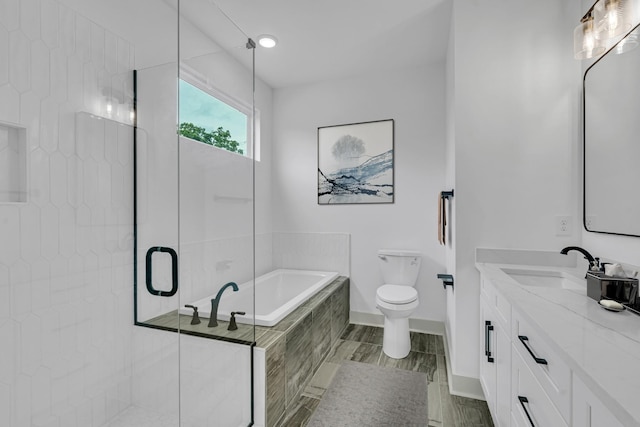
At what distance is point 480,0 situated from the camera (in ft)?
6.29

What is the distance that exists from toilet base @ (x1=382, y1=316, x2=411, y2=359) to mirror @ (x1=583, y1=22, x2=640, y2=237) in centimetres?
A: 147

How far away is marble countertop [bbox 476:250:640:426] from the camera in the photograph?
1.92 feet

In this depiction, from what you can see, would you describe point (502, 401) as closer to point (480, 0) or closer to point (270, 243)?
point (480, 0)

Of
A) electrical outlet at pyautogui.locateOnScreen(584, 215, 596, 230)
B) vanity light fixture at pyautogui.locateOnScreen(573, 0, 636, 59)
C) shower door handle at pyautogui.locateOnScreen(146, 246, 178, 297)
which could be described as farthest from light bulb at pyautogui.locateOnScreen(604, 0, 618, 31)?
shower door handle at pyautogui.locateOnScreen(146, 246, 178, 297)

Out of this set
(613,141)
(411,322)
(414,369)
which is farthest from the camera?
(411,322)

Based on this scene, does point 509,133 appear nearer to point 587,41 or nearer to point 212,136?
point 587,41

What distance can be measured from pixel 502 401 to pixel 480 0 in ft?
7.66

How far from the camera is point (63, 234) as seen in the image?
54.9 inches

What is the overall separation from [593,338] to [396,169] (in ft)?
7.94

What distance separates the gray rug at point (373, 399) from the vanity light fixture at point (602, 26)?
222 centimetres

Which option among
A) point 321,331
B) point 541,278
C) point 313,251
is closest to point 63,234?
point 321,331

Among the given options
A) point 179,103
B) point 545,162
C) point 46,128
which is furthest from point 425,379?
point 46,128

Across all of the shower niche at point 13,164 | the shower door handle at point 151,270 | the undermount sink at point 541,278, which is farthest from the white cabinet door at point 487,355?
the shower niche at point 13,164

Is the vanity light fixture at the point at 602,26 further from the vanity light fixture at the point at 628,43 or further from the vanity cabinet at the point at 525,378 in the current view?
the vanity cabinet at the point at 525,378
